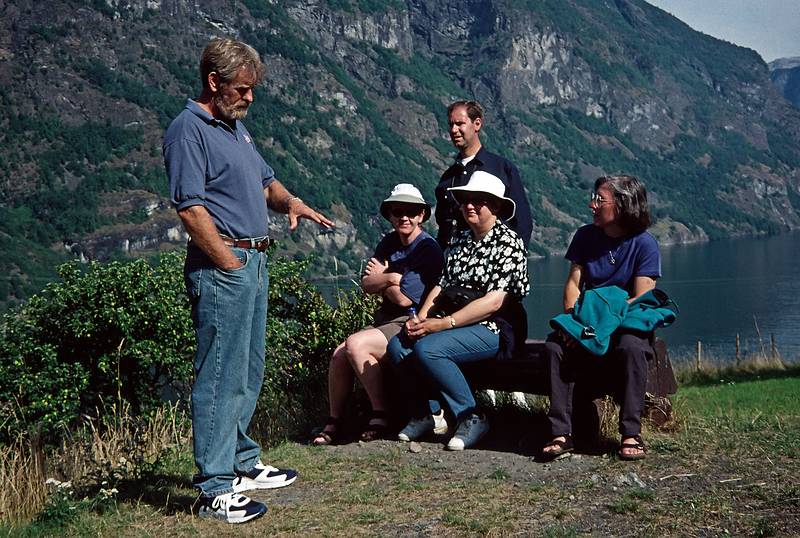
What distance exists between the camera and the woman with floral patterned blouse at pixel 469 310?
5.42 metres

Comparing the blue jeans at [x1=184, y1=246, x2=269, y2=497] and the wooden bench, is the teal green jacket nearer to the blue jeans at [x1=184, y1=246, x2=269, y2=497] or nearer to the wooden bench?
the wooden bench

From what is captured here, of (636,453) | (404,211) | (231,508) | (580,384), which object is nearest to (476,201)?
(404,211)

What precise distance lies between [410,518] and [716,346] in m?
71.3

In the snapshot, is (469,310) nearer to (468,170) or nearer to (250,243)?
(468,170)

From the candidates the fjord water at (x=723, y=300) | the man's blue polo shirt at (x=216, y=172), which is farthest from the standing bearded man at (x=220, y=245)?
the fjord water at (x=723, y=300)

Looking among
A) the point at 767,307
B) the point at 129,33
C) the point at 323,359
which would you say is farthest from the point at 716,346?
the point at 129,33

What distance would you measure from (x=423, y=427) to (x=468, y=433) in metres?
0.37

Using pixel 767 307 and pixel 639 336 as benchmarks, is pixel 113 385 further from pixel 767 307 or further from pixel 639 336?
pixel 767 307

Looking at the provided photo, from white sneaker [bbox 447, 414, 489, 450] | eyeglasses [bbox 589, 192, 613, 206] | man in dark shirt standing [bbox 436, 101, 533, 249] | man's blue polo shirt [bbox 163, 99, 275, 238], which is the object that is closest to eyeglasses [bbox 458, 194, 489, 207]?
man in dark shirt standing [bbox 436, 101, 533, 249]

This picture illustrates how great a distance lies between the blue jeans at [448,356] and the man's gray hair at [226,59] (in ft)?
6.91

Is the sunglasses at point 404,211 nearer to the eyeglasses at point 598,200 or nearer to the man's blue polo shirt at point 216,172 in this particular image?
the eyeglasses at point 598,200

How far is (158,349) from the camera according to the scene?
15430mm

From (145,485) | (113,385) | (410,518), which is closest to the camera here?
(410,518)

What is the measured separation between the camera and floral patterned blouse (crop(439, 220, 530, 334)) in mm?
5453
